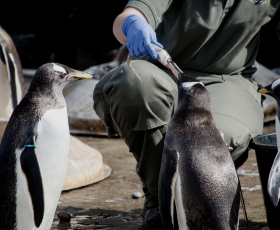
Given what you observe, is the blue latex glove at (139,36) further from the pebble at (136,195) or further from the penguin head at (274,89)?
the pebble at (136,195)

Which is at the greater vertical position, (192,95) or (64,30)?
(192,95)

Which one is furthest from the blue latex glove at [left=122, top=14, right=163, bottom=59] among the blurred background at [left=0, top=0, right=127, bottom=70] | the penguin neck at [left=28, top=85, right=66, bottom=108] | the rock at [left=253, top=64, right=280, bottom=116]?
the blurred background at [left=0, top=0, right=127, bottom=70]

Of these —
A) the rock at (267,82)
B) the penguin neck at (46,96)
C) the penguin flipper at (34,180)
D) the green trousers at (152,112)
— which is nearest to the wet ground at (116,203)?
the green trousers at (152,112)

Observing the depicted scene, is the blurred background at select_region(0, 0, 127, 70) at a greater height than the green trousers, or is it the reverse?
the green trousers

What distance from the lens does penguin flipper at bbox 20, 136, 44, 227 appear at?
1.44 meters

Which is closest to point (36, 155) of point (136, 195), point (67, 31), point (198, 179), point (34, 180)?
point (34, 180)

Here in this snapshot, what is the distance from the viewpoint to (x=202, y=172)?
4.52 ft

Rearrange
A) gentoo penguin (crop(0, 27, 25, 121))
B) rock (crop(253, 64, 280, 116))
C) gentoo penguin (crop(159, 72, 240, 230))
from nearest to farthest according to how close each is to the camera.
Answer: gentoo penguin (crop(159, 72, 240, 230))
gentoo penguin (crop(0, 27, 25, 121))
rock (crop(253, 64, 280, 116))

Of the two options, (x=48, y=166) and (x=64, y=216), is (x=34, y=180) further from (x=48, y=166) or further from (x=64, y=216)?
(x=64, y=216)

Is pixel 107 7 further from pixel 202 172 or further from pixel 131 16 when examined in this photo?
pixel 202 172

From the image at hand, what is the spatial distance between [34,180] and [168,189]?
1.71 ft

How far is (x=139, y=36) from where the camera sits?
1.60 m

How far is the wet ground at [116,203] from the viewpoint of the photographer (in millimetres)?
1842

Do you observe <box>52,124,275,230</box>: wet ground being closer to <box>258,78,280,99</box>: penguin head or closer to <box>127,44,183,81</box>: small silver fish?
<box>258,78,280,99</box>: penguin head
